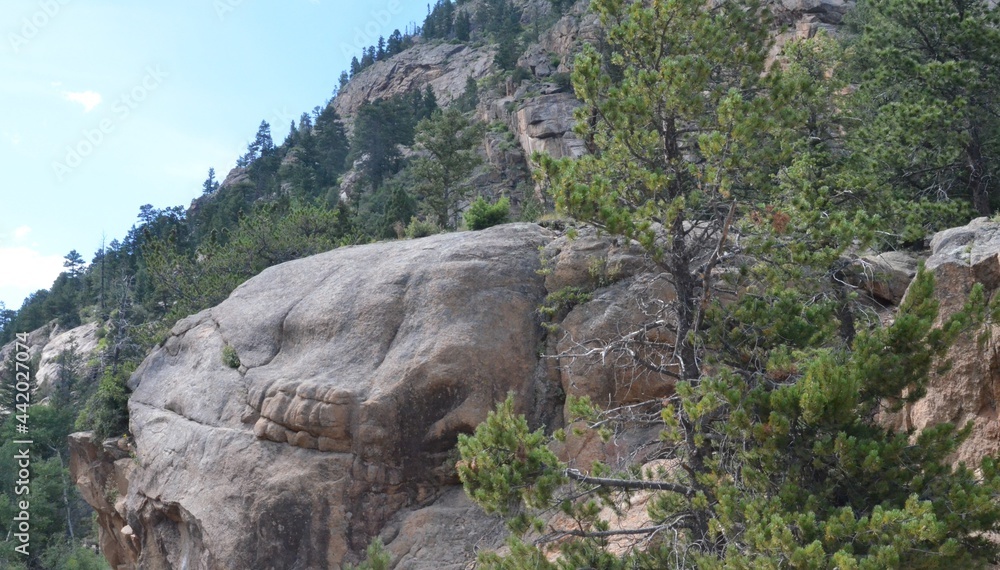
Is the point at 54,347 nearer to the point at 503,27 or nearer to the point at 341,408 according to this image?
the point at 503,27

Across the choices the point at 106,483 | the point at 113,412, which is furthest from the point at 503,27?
the point at 106,483

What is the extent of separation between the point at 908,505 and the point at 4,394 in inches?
2097

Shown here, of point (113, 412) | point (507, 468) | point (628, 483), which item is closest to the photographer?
point (507, 468)

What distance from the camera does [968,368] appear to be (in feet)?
28.6

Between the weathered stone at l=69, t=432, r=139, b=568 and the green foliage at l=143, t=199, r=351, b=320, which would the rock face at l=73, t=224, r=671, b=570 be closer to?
the weathered stone at l=69, t=432, r=139, b=568

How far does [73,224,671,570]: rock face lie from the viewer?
1248 centimetres

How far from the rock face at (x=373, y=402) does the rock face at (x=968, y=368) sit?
14.4 ft

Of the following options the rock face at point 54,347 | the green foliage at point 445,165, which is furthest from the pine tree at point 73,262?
the green foliage at point 445,165

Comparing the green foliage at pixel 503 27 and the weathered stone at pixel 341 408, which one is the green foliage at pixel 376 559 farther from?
the green foliage at pixel 503 27

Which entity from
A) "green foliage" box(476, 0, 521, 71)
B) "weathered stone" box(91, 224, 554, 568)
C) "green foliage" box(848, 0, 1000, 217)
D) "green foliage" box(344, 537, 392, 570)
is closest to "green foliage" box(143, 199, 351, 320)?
"weathered stone" box(91, 224, 554, 568)

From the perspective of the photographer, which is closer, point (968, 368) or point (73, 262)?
point (968, 368)

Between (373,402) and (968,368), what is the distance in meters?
8.71

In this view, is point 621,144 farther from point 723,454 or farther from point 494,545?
point 494,545

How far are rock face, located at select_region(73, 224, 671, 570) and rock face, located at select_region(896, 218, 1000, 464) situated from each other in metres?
4.40
